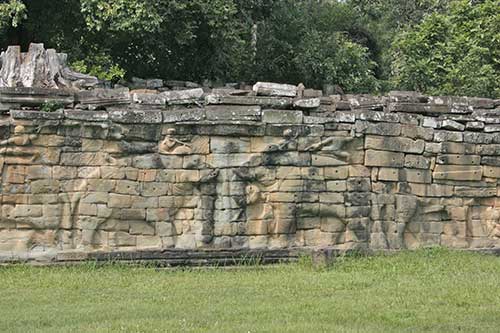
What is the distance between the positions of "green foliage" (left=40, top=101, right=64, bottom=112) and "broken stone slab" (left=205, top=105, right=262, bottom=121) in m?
2.71

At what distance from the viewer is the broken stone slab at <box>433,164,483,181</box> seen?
16453 mm

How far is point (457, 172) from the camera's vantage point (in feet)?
54.2

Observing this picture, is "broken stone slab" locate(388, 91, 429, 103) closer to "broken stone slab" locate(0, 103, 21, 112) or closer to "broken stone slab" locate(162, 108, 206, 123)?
"broken stone slab" locate(162, 108, 206, 123)

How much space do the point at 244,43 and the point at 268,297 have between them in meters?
19.3

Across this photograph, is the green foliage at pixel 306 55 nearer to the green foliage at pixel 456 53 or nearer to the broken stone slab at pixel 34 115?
the green foliage at pixel 456 53

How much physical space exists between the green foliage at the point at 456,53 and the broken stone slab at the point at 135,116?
1331 cm

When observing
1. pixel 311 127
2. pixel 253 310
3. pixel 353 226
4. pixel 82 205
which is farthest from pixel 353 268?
pixel 82 205

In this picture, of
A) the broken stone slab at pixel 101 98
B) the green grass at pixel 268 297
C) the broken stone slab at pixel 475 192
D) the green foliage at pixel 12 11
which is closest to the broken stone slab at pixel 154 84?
the green foliage at pixel 12 11

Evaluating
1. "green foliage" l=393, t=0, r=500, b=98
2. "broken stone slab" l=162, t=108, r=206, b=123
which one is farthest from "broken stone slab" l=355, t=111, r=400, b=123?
"green foliage" l=393, t=0, r=500, b=98

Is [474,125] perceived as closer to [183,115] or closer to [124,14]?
[183,115]

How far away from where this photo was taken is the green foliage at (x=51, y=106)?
1559cm

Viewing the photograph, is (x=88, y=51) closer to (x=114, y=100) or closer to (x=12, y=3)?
(x=12, y=3)

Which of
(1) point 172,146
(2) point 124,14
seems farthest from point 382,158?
(2) point 124,14

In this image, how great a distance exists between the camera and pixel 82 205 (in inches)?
612
